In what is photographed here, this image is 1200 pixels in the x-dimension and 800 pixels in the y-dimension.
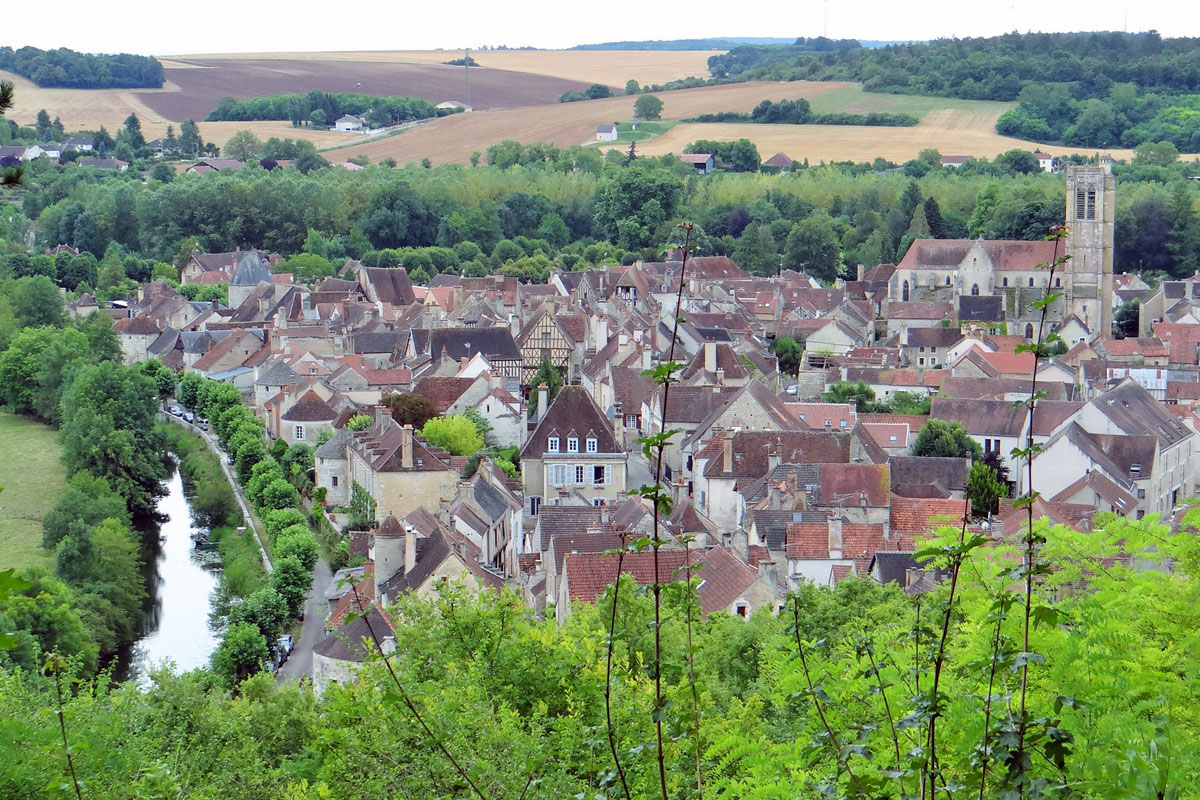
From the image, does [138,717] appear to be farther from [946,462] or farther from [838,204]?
[838,204]

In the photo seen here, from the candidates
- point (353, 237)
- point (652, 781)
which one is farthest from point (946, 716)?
point (353, 237)

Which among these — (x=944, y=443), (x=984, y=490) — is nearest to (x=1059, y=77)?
(x=944, y=443)

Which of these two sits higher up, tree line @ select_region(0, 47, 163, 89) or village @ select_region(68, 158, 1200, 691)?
tree line @ select_region(0, 47, 163, 89)

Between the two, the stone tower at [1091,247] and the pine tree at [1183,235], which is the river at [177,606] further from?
the pine tree at [1183,235]

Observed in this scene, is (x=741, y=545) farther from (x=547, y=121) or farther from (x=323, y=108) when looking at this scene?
(x=323, y=108)

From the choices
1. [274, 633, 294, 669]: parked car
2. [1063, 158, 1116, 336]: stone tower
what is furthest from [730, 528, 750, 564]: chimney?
[1063, 158, 1116, 336]: stone tower

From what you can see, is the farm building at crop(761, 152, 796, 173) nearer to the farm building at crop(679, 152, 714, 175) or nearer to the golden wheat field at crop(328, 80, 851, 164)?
the farm building at crop(679, 152, 714, 175)
